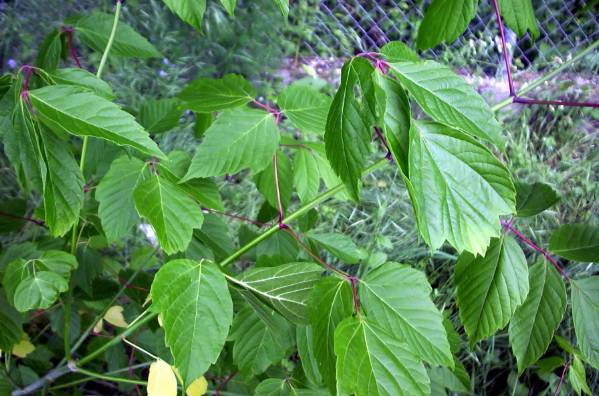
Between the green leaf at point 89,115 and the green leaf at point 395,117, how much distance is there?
0.94ft

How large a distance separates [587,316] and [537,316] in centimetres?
8

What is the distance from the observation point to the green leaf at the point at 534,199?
91 centimetres

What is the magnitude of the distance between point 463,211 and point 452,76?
16 cm

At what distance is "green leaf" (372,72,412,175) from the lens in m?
0.61

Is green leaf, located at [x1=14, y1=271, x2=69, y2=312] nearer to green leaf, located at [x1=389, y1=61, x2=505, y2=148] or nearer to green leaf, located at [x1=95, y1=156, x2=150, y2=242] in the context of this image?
green leaf, located at [x1=95, y1=156, x2=150, y2=242]

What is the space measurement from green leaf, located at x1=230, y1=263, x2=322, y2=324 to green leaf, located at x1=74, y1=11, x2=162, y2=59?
0.56 meters

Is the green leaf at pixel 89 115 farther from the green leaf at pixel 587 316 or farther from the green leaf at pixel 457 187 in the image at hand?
the green leaf at pixel 587 316

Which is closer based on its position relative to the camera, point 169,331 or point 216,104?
point 169,331

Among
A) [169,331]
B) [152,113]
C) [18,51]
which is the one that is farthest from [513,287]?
[18,51]

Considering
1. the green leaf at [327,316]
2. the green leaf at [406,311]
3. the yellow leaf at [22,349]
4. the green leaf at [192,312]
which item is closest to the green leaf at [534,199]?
the green leaf at [406,311]

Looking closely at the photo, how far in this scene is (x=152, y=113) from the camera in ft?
3.99

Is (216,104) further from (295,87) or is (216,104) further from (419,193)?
(419,193)

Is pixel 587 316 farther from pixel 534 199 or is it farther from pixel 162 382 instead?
pixel 162 382

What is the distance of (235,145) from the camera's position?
927 millimetres
